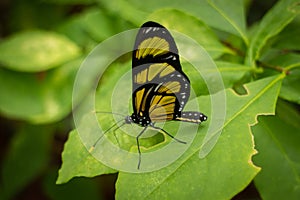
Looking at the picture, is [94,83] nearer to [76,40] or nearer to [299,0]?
[76,40]

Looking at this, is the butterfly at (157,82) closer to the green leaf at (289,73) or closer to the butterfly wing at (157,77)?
the butterfly wing at (157,77)

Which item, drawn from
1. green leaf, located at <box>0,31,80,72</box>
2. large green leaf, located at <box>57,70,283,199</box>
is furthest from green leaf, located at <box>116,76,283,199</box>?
green leaf, located at <box>0,31,80,72</box>

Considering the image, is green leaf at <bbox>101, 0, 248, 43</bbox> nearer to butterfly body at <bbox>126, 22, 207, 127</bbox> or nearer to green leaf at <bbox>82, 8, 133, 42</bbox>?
butterfly body at <bbox>126, 22, 207, 127</bbox>

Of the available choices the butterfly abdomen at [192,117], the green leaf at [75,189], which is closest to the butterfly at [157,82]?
the butterfly abdomen at [192,117]

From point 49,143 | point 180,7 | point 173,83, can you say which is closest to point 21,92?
point 49,143

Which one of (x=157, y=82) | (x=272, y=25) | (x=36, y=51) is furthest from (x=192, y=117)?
(x=36, y=51)
